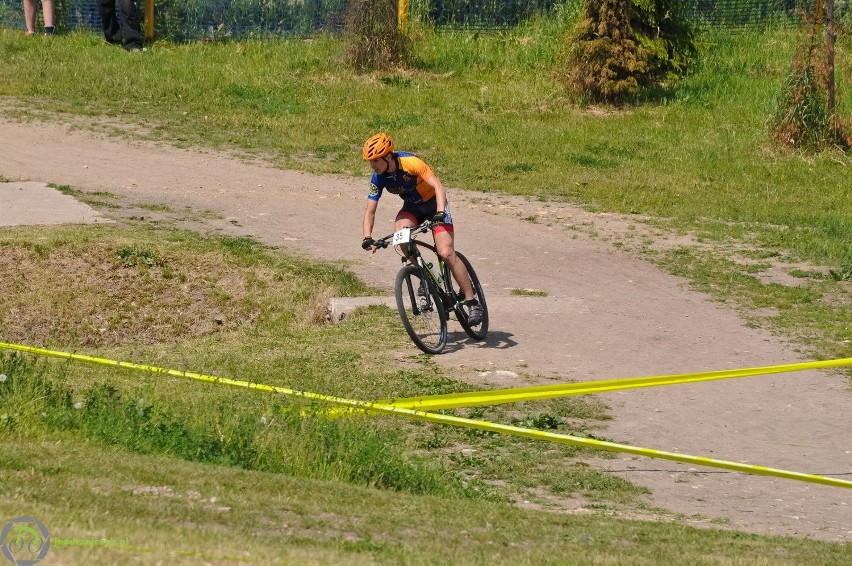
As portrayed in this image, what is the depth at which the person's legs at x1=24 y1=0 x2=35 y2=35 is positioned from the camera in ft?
77.7

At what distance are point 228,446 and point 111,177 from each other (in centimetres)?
1062

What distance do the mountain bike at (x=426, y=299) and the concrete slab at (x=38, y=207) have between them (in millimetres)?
5415

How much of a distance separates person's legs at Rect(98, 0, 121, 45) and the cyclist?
1495 centimetres

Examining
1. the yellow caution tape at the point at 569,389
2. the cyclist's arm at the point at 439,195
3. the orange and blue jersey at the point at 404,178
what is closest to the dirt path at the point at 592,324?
the yellow caution tape at the point at 569,389

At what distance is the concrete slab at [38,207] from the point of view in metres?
14.1

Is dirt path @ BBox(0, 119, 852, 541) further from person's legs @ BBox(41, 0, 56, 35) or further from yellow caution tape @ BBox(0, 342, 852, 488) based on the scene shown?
person's legs @ BBox(41, 0, 56, 35)

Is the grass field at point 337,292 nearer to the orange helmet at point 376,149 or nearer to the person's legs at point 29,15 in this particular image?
the person's legs at point 29,15

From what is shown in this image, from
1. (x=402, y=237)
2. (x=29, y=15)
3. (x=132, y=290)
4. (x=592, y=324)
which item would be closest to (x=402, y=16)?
(x=29, y=15)

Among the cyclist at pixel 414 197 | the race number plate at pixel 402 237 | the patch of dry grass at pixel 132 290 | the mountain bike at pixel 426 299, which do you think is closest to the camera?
the race number plate at pixel 402 237

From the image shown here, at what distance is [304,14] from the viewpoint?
2517 cm

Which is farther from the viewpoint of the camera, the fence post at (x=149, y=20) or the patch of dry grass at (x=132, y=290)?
the fence post at (x=149, y=20)

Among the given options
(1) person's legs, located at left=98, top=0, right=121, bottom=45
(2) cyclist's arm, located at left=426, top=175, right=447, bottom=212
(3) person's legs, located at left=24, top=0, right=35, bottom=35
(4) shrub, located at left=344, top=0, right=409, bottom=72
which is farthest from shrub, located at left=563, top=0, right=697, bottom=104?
(2) cyclist's arm, located at left=426, top=175, right=447, bottom=212

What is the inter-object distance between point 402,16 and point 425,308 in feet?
49.2

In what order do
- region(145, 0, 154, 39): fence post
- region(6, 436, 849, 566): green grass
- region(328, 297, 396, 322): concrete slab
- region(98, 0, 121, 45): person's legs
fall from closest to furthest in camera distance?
1. region(6, 436, 849, 566): green grass
2. region(328, 297, 396, 322): concrete slab
3. region(98, 0, 121, 45): person's legs
4. region(145, 0, 154, 39): fence post
